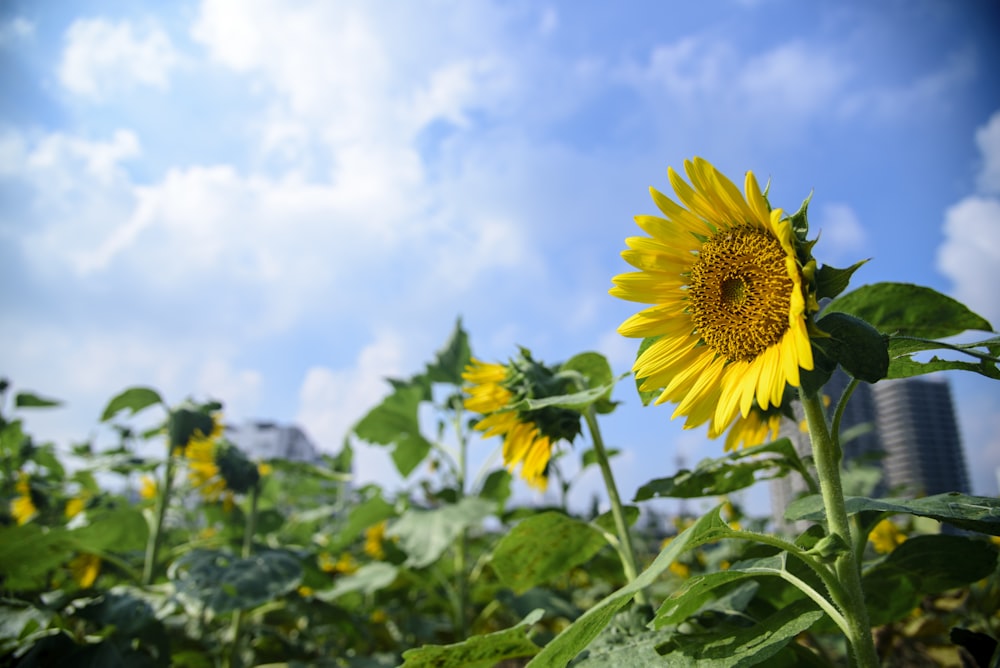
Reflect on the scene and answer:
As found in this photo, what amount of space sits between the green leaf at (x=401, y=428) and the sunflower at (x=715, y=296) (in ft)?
5.12

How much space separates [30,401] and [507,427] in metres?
2.34

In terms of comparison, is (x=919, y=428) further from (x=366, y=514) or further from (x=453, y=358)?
(x=366, y=514)

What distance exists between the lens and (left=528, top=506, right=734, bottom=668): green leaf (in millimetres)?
669

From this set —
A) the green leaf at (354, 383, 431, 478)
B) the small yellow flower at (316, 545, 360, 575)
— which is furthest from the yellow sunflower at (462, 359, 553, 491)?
the small yellow flower at (316, 545, 360, 575)

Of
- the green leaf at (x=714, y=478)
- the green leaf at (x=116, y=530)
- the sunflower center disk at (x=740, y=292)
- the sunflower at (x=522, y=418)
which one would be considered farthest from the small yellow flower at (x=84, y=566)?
the sunflower center disk at (x=740, y=292)

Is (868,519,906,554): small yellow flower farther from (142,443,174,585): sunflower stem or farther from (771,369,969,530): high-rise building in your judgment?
(142,443,174,585): sunflower stem

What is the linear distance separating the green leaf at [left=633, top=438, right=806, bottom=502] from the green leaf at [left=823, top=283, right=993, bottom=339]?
27 centimetres

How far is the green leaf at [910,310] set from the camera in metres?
1.00

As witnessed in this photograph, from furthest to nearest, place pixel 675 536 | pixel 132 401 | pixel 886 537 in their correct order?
pixel 886 537, pixel 132 401, pixel 675 536

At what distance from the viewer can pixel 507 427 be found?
146 centimetres

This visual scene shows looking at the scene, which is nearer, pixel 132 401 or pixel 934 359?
pixel 934 359

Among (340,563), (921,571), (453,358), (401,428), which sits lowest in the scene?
(340,563)

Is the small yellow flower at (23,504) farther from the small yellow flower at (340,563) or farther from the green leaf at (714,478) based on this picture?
the green leaf at (714,478)

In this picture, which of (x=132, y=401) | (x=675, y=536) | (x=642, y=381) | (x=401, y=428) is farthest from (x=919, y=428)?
(x=132, y=401)
